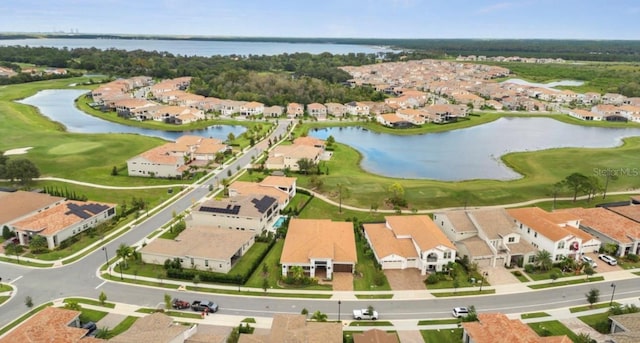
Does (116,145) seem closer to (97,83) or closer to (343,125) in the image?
(343,125)

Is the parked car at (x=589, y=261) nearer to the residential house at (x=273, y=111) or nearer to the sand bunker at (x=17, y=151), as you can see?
the sand bunker at (x=17, y=151)

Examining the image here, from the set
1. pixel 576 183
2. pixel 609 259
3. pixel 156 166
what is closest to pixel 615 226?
pixel 609 259

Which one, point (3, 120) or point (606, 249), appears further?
point (3, 120)

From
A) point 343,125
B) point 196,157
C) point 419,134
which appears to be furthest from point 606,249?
point 343,125

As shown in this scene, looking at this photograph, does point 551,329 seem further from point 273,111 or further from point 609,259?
point 273,111

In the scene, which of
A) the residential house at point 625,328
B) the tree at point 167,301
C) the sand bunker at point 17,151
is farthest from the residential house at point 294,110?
the residential house at point 625,328

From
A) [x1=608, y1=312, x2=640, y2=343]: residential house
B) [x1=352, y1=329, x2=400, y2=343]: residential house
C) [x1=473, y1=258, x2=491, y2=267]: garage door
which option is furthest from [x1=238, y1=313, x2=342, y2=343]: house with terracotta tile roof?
[x1=608, y1=312, x2=640, y2=343]: residential house

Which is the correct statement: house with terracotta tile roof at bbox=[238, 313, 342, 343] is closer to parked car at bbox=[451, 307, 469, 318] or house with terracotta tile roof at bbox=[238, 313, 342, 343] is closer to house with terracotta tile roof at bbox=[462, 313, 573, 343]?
house with terracotta tile roof at bbox=[462, 313, 573, 343]
